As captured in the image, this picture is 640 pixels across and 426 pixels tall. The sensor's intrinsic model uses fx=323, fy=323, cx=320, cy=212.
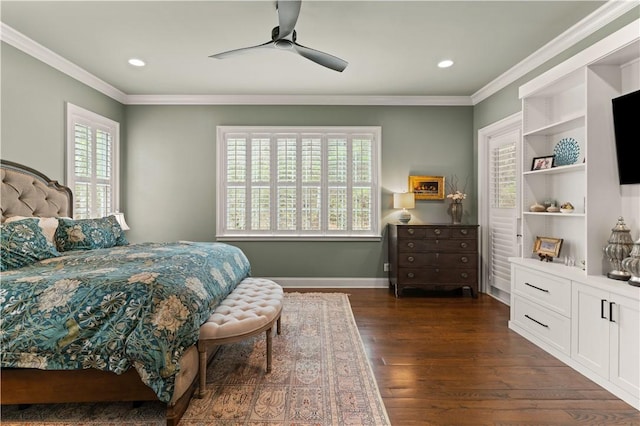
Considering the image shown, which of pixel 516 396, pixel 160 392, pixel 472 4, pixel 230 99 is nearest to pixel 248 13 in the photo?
pixel 472 4

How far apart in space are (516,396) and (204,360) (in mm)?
2027

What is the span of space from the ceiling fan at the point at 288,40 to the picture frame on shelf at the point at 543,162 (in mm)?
2094

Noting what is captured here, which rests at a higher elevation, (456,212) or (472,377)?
(456,212)

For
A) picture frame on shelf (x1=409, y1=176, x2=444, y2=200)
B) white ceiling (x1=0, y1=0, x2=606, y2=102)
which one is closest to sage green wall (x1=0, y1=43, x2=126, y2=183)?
white ceiling (x1=0, y1=0, x2=606, y2=102)

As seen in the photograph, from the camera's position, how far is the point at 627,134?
2.31 metres

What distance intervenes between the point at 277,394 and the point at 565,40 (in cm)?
396

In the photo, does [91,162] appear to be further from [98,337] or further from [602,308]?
[602,308]

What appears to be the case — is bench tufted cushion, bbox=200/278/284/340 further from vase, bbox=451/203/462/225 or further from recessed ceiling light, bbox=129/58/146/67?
vase, bbox=451/203/462/225

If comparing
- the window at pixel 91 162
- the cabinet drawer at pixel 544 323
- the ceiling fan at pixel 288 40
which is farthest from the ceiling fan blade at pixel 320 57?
the window at pixel 91 162

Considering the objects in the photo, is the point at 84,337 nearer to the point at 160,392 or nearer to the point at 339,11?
the point at 160,392

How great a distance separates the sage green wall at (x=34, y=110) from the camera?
9.92ft

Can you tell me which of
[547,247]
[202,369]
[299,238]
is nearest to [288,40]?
[202,369]

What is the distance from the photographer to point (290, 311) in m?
3.70

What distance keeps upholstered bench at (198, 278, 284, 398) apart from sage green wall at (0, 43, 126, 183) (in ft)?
8.41
